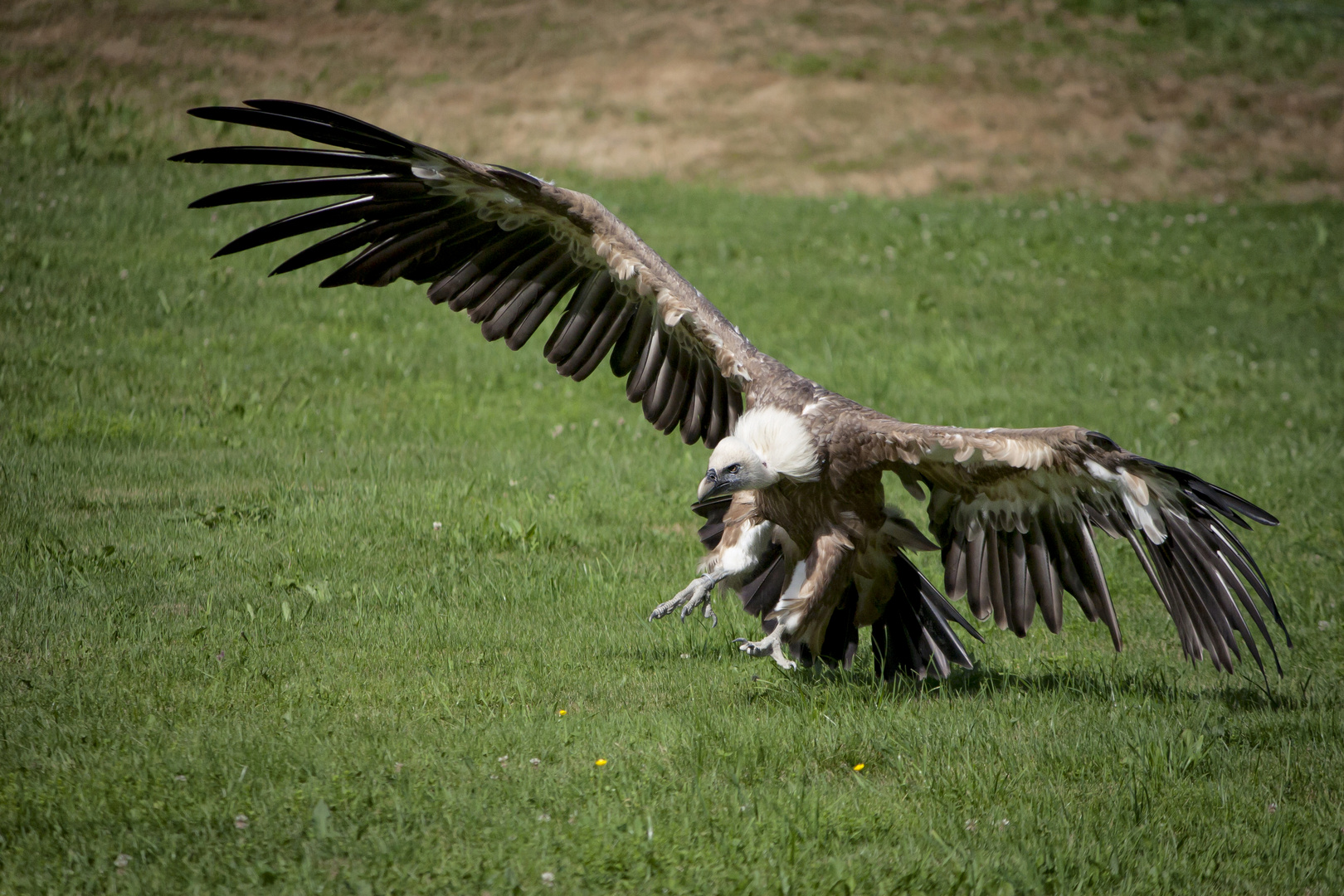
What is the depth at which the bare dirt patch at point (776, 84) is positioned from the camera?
16578mm

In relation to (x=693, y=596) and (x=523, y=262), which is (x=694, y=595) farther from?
(x=523, y=262)

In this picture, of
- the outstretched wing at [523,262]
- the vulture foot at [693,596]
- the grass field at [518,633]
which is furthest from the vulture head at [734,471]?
the grass field at [518,633]

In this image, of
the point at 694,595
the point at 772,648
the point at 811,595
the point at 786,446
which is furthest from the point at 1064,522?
the point at 694,595

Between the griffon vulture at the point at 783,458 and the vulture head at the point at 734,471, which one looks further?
the vulture head at the point at 734,471

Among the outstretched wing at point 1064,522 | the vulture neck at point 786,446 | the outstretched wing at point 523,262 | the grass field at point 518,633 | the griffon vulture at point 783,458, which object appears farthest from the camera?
the outstretched wing at point 523,262

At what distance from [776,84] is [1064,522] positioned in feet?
50.1

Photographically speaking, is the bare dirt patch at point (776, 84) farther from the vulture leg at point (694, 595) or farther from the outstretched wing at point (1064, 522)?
the outstretched wing at point (1064, 522)

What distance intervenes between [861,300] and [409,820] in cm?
929

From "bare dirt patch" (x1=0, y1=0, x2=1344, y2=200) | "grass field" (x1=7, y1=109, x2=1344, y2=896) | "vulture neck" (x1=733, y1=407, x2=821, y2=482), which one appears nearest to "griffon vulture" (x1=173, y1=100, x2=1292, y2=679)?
"vulture neck" (x1=733, y1=407, x2=821, y2=482)

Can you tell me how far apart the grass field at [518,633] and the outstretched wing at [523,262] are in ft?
3.89

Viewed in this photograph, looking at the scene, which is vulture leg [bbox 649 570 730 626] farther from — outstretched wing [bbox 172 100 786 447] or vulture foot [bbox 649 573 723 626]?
outstretched wing [bbox 172 100 786 447]

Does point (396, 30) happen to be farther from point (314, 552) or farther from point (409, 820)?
point (409, 820)

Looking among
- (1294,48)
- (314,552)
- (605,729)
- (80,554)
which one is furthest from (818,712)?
(1294,48)

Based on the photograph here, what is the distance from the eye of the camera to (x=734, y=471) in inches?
205
